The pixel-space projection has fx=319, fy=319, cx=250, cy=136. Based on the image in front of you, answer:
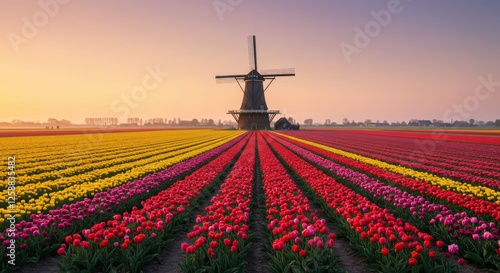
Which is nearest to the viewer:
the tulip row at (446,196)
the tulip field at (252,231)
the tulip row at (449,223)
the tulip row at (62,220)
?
the tulip field at (252,231)

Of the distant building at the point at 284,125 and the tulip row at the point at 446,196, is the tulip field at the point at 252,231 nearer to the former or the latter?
the tulip row at the point at 446,196

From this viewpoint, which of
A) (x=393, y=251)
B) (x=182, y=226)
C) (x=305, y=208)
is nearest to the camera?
(x=393, y=251)

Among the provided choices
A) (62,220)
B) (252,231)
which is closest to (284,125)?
(252,231)

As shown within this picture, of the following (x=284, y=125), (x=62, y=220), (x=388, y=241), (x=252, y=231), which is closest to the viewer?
(x=388, y=241)

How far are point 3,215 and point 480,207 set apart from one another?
1158 centimetres

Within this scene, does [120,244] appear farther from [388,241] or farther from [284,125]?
[284,125]

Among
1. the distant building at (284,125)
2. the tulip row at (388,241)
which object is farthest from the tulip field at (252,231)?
the distant building at (284,125)

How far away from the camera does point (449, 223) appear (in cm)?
658

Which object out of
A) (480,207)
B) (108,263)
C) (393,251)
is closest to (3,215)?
(108,263)

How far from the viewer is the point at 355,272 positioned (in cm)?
575

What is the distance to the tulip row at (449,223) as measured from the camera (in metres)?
5.83

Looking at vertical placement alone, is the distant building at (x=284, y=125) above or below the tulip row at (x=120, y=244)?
above

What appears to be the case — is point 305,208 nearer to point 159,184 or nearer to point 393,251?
point 393,251

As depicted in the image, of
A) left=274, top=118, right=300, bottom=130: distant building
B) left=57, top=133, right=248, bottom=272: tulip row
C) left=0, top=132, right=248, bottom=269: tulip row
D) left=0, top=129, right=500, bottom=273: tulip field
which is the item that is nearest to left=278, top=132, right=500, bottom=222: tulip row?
left=0, top=129, right=500, bottom=273: tulip field
